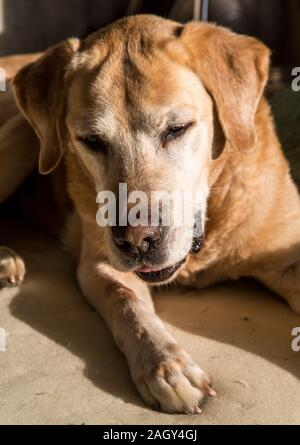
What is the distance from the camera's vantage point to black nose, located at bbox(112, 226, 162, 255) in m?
2.40

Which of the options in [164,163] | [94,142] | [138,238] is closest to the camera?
[138,238]

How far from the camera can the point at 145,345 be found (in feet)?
8.11

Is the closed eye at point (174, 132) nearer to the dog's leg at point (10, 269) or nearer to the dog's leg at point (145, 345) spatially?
the dog's leg at point (145, 345)

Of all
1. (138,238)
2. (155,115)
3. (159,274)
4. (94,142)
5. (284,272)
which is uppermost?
(155,115)

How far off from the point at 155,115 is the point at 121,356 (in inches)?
35.3

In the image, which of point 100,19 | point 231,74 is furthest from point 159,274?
point 100,19

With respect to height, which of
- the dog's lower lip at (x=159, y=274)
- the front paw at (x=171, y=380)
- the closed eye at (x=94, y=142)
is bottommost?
the front paw at (x=171, y=380)

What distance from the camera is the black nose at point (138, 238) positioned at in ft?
7.88

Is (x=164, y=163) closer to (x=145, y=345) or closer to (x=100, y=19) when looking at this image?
(x=145, y=345)

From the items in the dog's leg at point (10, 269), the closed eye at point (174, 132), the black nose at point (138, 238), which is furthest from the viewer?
the dog's leg at point (10, 269)

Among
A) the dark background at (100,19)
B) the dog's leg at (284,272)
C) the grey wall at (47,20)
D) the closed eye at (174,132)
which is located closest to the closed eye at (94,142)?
the closed eye at (174,132)

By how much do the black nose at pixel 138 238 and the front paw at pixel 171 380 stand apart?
0.35 metres
